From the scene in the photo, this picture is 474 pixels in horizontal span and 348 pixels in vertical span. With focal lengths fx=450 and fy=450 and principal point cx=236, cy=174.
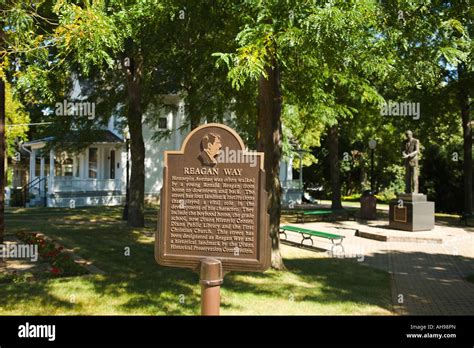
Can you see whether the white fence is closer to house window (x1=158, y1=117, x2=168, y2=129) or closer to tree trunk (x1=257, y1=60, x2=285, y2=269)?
house window (x1=158, y1=117, x2=168, y2=129)

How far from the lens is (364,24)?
743 centimetres

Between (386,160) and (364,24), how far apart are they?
1442 inches

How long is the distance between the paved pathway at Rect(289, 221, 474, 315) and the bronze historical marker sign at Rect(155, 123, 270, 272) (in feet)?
12.3

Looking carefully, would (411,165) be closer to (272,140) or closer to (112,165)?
(272,140)

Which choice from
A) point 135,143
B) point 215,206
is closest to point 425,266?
point 215,206

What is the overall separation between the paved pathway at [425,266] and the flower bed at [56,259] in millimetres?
6145

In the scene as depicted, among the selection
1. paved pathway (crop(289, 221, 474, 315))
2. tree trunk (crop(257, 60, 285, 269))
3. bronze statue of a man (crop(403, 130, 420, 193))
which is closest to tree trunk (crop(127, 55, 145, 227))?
paved pathway (crop(289, 221, 474, 315))

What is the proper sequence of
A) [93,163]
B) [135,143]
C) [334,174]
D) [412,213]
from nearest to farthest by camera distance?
[135,143] < [412,213] < [334,174] < [93,163]

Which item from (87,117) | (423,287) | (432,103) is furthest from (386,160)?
(423,287)

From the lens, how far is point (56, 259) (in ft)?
32.7

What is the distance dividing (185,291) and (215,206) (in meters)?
3.37

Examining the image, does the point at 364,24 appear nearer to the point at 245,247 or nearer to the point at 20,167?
the point at 245,247

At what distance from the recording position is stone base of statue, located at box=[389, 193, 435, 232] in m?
17.1

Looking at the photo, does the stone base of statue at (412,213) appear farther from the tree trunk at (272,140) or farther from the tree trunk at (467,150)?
the tree trunk at (272,140)
